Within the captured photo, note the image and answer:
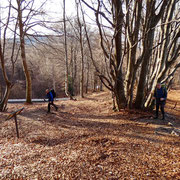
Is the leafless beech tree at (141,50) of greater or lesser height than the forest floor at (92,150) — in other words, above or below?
above

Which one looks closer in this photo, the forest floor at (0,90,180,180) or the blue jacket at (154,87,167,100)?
the forest floor at (0,90,180,180)

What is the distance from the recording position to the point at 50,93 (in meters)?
7.54

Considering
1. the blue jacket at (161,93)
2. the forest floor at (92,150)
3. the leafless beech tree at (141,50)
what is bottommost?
the forest floor at (92,150)

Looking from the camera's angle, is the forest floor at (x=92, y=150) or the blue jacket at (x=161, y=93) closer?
the forest floor at (x=92, y=150)

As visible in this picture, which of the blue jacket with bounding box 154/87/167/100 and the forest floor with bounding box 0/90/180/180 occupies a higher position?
the blue jacket with bounding box 154/87/167/100

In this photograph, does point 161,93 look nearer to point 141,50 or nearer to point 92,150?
point 141,50

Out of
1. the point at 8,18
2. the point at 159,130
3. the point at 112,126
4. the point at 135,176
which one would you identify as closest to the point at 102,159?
the point at 135,176

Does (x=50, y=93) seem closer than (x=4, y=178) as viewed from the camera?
No

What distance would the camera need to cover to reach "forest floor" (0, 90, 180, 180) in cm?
272

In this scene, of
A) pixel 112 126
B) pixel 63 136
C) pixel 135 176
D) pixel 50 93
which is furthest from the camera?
pixel 50 93

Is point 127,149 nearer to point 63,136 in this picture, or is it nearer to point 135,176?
point 135,176

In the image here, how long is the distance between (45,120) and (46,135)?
1.84m

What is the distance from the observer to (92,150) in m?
3.58

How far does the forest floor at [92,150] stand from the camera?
8.93 feet
